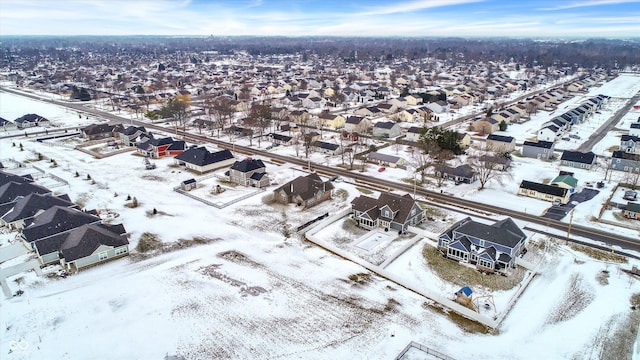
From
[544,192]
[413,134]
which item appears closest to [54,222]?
[544,192]

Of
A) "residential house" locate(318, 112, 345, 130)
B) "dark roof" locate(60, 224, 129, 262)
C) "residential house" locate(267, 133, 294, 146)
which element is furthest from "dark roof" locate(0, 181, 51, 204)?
"residential house" locate(318, 112, 345, 130)

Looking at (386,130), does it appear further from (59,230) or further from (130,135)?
(59,230)

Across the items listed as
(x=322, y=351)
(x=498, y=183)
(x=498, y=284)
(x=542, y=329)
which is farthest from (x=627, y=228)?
(x=322, y=351)

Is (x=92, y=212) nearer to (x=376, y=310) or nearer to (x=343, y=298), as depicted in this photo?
(x=343, y=298)

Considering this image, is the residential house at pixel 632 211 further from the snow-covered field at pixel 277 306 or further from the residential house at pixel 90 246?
the residential house at pixel 90 246

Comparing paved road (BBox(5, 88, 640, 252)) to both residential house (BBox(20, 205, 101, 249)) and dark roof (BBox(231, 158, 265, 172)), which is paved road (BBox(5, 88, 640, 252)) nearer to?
dark roof (BBox(231, 158, 265, 172))
